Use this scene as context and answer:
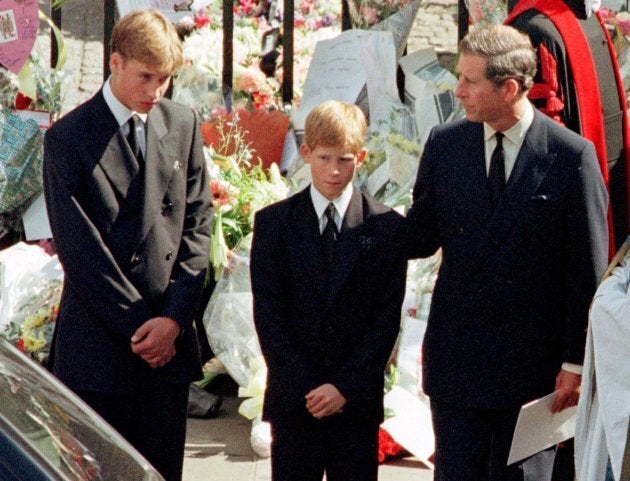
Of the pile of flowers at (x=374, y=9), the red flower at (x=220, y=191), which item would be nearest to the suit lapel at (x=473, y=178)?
the red flower at (x=220, y=191)

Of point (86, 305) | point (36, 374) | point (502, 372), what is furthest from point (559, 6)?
point (36, 374)

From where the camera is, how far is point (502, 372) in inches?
151

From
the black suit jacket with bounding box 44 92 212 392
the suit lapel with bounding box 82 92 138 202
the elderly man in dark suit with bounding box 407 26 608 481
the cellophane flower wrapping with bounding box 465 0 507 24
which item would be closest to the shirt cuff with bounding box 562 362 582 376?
the elderly man in dark suit with bounding box 407 26 608 481

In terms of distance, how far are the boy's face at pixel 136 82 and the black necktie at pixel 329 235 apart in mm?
627

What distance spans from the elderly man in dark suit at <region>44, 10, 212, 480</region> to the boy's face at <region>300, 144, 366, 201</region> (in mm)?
424

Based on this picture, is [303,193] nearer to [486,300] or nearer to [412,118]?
[486,300]

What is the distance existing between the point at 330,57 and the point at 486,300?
99.5 inches

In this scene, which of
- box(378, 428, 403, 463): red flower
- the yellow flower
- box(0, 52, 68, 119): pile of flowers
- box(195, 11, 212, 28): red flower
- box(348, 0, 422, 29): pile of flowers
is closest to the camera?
box(378, 428, 403, 463): red flower

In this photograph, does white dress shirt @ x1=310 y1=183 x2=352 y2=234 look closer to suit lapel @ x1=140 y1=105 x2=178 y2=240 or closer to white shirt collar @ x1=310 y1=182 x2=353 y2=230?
white shirt collar @ x1=310 y1=182 x2=353 y2=230

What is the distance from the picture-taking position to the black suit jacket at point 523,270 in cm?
381

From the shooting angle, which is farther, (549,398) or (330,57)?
(330,57)

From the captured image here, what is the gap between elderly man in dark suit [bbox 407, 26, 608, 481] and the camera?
381 cm

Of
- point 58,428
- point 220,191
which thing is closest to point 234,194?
point 220,191

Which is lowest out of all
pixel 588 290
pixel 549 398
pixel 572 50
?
pixel 549 398
